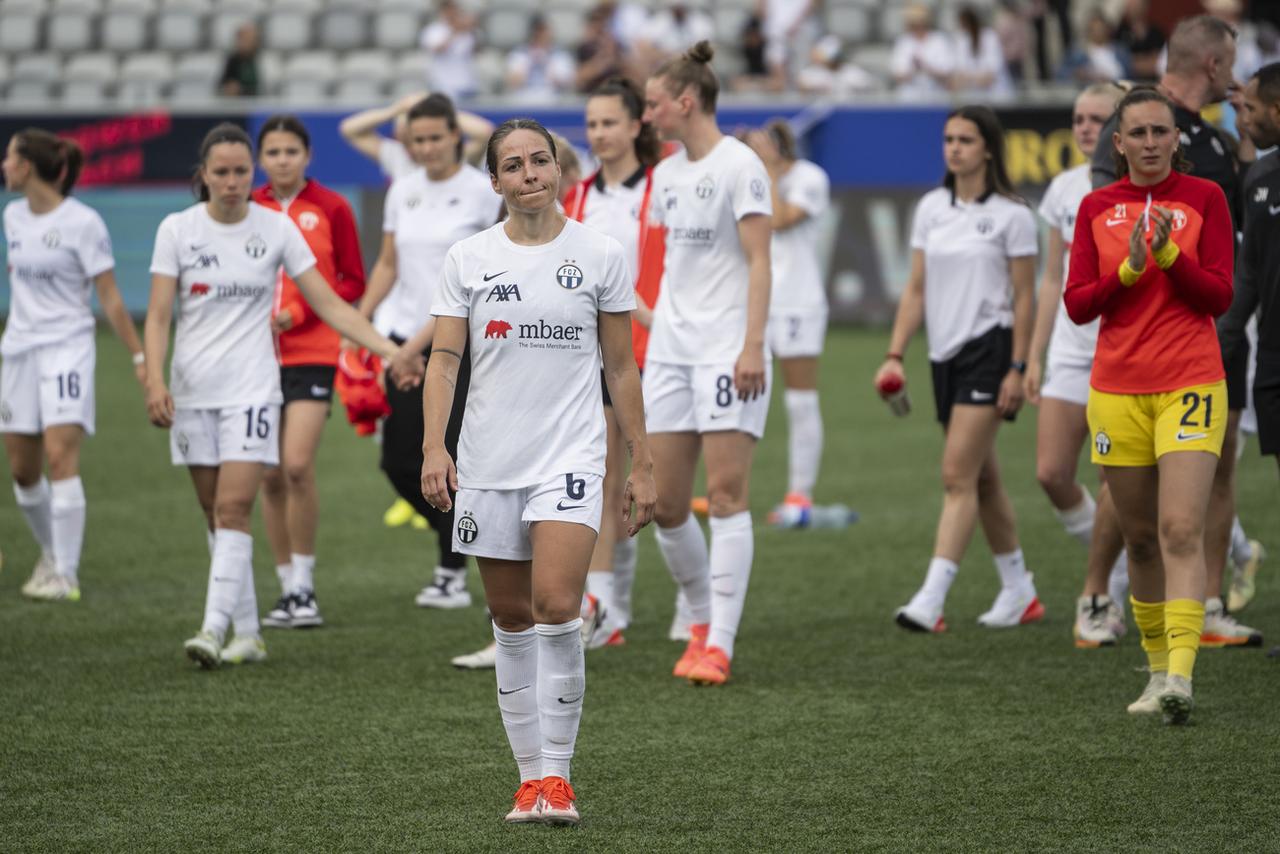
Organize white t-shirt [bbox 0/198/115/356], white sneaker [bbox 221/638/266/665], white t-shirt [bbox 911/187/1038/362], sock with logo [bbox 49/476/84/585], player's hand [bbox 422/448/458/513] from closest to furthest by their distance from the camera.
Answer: player's hand [bbox 422/448/458/513], white sneaker [bbox 221/638/266/665], white t-shirt [bbox 911/187/1038/362], white t-shirt [bbox 0/198/115/356], sock with logo [bbox 49/476/84/585]

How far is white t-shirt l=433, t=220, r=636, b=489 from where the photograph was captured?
5.00 metres

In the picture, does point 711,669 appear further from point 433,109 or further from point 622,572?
point 433,109

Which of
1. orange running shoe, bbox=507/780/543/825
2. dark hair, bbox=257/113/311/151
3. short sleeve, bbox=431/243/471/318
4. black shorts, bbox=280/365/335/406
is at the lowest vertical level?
orange running shoe, bbox=507/780/543/825

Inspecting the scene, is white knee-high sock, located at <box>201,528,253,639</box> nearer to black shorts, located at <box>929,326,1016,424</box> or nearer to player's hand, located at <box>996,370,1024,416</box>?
black shorts, located at <box>929,326,1016,424</box>

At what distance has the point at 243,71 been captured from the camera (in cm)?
2148

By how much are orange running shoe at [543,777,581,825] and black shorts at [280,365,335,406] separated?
11.1 ft

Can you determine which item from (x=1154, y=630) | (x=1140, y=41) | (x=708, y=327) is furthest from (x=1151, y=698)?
(x=1140, y=41)

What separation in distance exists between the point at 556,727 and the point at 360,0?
20785 mm

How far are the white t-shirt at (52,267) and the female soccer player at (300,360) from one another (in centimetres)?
99

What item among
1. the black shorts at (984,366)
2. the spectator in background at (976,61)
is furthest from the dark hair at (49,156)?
the spectator in background at (976,61)

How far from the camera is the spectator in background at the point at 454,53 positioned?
21.2 meters

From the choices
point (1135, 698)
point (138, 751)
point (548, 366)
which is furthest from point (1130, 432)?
point (138, 751)

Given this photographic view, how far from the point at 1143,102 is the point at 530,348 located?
2320mm

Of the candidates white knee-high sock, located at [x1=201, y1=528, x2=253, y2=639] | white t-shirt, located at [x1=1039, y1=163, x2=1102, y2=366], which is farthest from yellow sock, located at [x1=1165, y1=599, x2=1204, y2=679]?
white knee-high sock, located at [x1=201, y1=528, x2=253, y2=639]
